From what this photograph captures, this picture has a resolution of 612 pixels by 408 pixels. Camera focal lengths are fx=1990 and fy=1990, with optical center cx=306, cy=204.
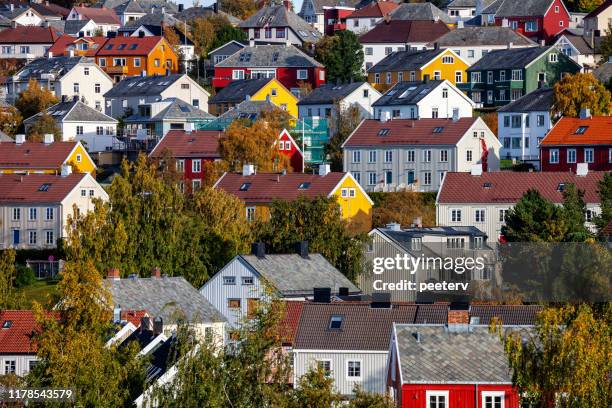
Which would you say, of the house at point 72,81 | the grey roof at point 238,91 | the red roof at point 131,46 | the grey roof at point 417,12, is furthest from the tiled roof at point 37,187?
the grey roof at point 417,12

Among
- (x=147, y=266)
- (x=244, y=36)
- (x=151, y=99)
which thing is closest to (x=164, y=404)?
(x=147, y=266)

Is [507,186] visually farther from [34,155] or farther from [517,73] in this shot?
[34,155]

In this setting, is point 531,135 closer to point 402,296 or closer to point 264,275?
point 402,296

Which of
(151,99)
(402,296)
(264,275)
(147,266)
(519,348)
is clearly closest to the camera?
(519,348)

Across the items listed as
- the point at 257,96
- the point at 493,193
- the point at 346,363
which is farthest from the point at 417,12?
the point at 346,363

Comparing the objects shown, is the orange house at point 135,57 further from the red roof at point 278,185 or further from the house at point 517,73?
the red roof at point 278,185

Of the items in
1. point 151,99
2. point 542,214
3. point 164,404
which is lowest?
point 164,404
